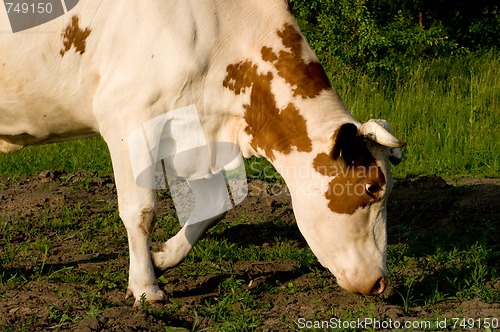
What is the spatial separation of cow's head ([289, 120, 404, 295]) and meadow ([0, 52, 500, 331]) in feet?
0.79

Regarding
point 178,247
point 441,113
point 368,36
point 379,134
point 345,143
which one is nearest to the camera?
point 379,134

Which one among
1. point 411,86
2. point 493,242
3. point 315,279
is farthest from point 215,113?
point 411,86

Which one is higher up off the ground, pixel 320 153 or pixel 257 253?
pixel 320 153

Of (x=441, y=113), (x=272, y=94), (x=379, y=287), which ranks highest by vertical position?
(x=272, y=94)

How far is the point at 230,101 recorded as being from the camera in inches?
229

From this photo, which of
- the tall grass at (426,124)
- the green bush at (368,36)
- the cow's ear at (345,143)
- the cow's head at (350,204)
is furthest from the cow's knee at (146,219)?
the green bush at (368,36)

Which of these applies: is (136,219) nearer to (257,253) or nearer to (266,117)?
(266,117)

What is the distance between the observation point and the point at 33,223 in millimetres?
7777

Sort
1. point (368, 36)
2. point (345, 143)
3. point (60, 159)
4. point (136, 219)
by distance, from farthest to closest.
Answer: point (368, 36) → point (60, 159) → point (136, 219) → point (345, 143)

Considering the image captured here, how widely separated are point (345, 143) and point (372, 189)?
33 centimetres

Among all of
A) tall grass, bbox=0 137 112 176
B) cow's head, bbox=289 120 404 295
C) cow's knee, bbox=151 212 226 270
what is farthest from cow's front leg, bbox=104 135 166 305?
tall grass, bbox=0 137 112 176

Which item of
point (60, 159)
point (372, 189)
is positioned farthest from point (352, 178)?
point (60, 159)

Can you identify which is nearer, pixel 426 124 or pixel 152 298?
pixel 152 298

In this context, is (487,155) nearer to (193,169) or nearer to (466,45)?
(193,169)
